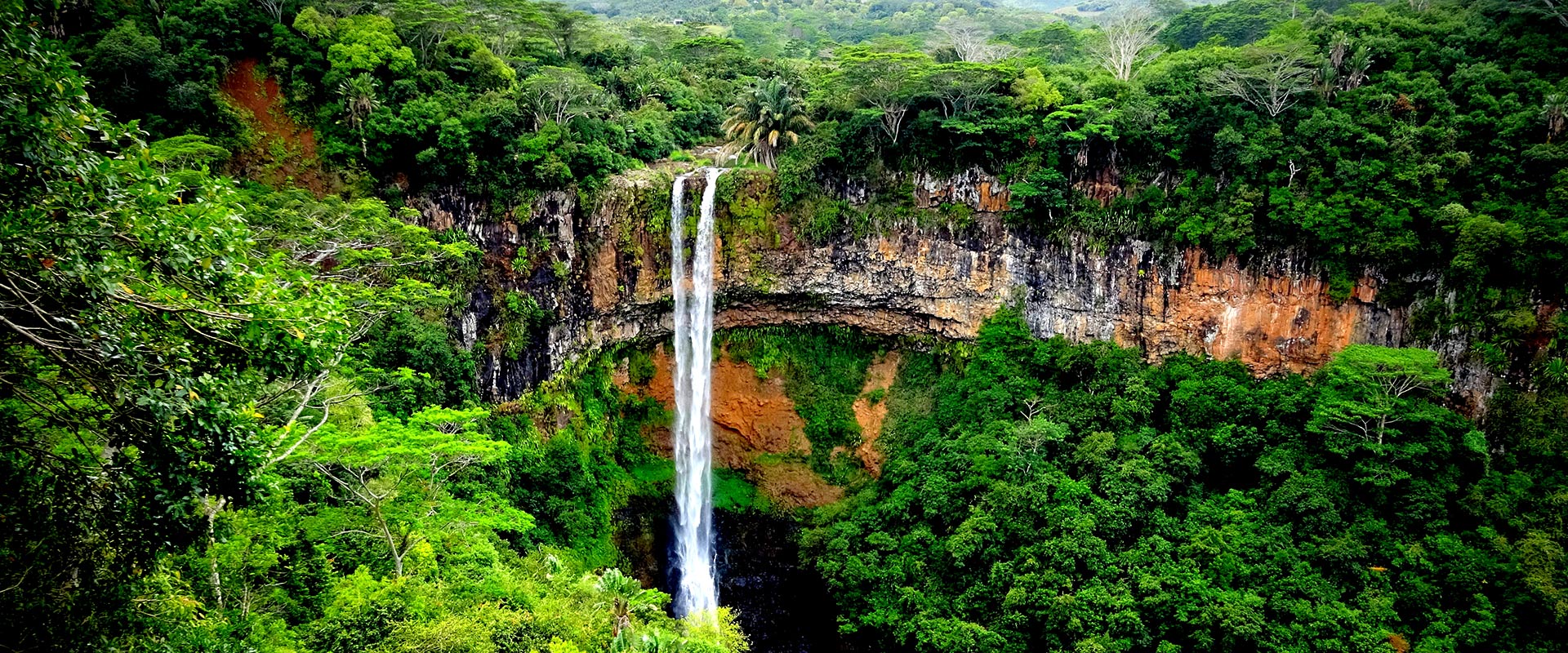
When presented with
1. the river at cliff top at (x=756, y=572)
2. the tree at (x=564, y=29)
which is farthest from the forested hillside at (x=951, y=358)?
the tree at (x=564, y=29)

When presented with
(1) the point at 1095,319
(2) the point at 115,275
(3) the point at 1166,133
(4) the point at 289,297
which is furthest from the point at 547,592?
(3) the point at 1166,133

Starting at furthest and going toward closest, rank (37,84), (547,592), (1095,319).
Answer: (1095,319) → (547,592) → (37,84)

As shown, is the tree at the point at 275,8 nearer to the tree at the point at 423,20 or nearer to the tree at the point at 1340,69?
the tree at the point at 423,20

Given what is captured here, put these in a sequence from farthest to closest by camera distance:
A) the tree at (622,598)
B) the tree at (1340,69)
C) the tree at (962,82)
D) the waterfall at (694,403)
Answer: the waterfall at (694,403) → the tree at (962,82) → the tree at (1340,69) → the tree at (622,598)

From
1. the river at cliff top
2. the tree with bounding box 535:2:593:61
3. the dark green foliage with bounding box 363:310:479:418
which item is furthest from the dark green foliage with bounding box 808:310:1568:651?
the tree with bounding box 535:2:593:61

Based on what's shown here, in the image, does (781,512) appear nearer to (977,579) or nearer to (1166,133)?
(977,579)

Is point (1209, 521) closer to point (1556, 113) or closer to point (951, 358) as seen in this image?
point (951, 358)

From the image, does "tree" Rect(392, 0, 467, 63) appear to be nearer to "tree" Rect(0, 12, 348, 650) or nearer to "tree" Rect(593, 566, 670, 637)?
"tree" Rect(593, 566, 670, 637)
